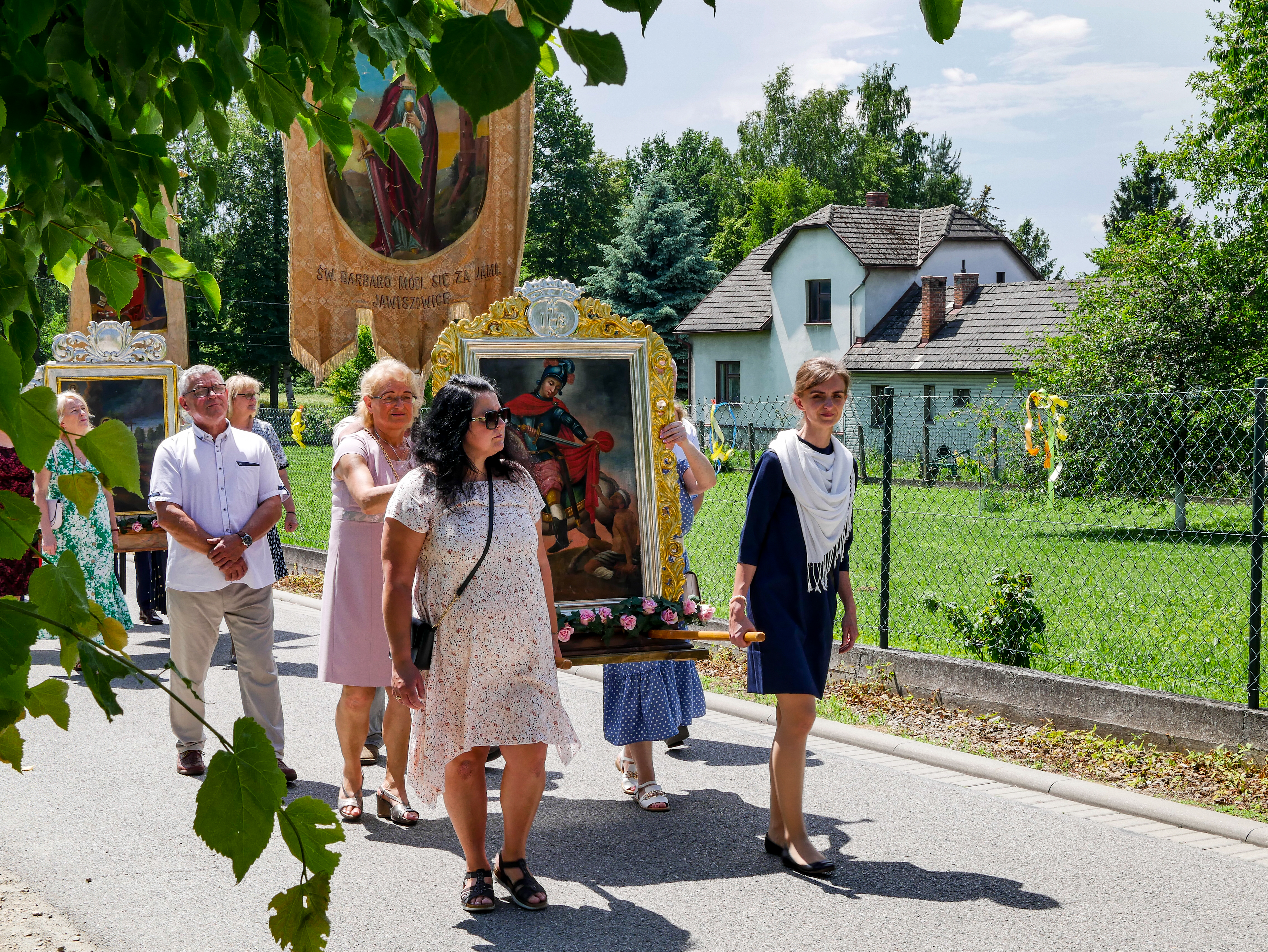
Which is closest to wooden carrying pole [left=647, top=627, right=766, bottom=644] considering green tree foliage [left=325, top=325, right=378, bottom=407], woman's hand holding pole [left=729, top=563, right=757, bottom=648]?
woman's hand holding pole [left=729, top=563, right=757, bottom=648]

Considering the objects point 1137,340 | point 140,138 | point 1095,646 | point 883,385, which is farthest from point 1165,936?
point 883,385

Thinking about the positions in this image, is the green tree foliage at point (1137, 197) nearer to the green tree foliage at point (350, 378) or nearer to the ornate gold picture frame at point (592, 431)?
the green tree foliage at point (350, 378)

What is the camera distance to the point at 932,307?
4088cm

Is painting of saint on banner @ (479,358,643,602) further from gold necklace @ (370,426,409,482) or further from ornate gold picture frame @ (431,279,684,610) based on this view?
Answer: gold necklace @ (370,426,409,482)

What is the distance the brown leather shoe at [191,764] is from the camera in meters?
6.75

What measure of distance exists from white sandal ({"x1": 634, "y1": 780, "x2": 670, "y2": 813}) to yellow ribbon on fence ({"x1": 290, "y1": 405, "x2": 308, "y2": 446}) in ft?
104

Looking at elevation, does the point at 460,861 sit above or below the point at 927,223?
below

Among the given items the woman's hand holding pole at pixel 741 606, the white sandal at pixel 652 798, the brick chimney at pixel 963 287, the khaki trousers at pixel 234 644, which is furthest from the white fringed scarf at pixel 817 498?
the brick chimney at pixel 963 287

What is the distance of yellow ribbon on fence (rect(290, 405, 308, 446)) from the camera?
3741cm

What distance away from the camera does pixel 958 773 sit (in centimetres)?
684

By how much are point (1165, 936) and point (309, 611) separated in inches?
377

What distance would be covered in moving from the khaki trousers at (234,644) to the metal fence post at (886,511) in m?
4.05

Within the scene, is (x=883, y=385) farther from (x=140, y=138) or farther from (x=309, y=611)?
(x=140, y=138)

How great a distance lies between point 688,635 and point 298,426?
110 ft
